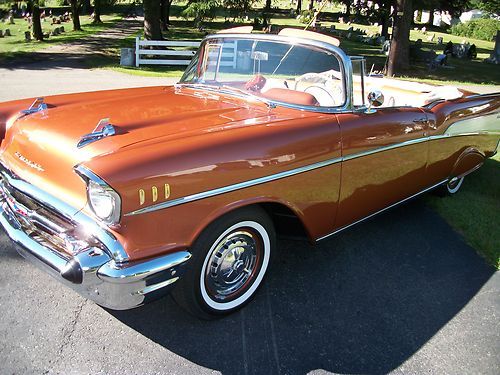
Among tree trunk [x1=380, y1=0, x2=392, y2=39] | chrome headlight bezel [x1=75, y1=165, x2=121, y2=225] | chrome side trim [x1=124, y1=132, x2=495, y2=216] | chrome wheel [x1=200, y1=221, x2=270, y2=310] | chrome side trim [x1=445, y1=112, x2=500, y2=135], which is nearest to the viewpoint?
chrome headlight bezel [x1=75, y1=165, x2=121, y2=225]

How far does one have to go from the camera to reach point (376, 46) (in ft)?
101

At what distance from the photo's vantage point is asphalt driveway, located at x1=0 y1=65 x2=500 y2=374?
2.38 meters

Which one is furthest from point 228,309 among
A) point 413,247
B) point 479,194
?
point 479,194

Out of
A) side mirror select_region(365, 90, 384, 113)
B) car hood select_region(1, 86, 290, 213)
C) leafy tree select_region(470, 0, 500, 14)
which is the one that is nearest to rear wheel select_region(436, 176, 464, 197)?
side mirror select_region(365, 90, 384, 113)

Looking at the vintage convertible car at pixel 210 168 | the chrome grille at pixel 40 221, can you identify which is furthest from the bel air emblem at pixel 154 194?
the chrome grille at pixel 40 221

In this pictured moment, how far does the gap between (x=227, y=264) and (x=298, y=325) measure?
57 centimetres

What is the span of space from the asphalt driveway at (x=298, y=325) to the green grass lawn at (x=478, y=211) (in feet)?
1.44

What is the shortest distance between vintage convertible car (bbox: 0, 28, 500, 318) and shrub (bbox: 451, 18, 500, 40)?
46.7 meters

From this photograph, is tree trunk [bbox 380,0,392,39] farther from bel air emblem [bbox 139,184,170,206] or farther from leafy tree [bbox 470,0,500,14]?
bel air emblem [bbox 139,184,170,206]

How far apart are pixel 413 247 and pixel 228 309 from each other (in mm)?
1896

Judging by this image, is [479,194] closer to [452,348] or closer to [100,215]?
[452,348]

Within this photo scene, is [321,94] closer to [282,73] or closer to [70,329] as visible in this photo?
[282,73]

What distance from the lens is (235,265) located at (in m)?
2.72

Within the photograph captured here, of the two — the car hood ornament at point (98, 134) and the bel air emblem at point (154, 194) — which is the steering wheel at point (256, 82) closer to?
the car hood ornament at point (98, 134)
